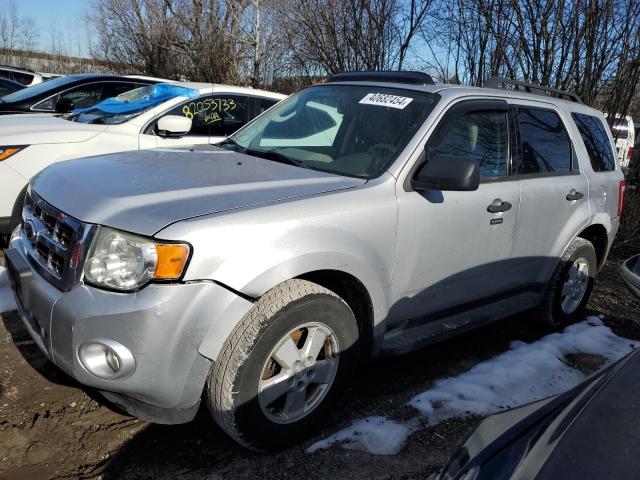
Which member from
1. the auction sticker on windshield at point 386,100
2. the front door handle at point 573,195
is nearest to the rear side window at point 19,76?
the auction sticker on windshield at point 386,100

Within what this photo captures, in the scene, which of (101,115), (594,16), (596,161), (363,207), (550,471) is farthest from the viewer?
(594,16)

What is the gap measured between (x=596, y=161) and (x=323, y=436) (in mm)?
3196

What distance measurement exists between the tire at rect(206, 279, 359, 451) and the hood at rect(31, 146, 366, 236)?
0.47 m

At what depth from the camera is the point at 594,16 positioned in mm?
7668

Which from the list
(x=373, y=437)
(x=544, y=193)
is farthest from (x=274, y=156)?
(x=544, y=193)

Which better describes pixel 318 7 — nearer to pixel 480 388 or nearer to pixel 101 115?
pixel 101 115

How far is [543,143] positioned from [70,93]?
550 centimetres

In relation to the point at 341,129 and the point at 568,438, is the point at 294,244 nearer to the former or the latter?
the point at 341,129

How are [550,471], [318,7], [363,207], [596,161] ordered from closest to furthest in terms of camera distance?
[550,471] < [363,207] < [596,161] < [318,7]

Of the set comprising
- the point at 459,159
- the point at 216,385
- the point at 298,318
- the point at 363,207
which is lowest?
the point at 216,385

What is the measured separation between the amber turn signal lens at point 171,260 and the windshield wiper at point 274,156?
3.59ft

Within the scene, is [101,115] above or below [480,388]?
above

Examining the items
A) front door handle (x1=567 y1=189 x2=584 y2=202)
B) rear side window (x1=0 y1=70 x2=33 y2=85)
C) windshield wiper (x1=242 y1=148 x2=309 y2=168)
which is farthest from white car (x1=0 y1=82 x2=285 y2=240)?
rear side window (x1=0 y1=70 x2=33 y2=85)

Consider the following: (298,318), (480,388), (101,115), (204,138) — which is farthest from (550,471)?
(101,115)
